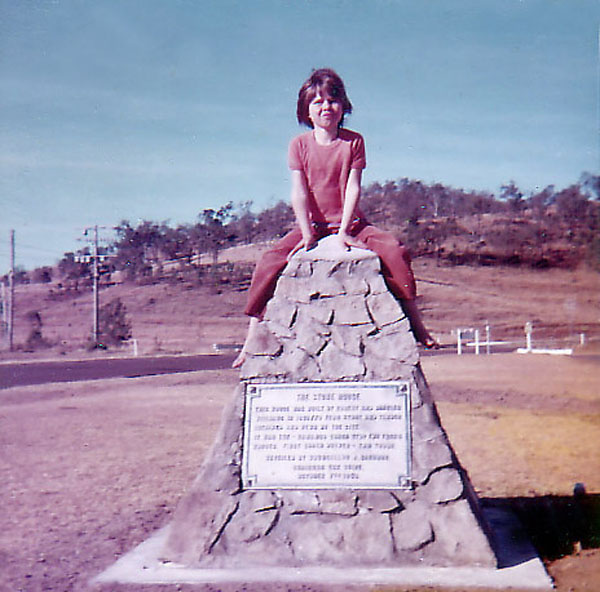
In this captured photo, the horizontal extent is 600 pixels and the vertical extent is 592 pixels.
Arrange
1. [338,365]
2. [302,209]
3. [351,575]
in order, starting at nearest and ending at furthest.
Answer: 1. [351,575]
2. [338,365]
3. [302,209]

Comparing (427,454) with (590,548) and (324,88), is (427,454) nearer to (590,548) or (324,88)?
(590,548)

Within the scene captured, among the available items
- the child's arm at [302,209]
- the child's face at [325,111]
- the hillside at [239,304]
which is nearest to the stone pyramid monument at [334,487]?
the child's arm at [302,209]

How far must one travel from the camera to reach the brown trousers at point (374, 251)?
4.12m

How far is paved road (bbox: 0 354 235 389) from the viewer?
52.5 ft

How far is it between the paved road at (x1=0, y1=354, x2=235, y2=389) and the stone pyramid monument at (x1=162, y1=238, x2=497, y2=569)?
38.4ft

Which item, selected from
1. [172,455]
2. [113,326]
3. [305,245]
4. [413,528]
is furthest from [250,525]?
[113,326]

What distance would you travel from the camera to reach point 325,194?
172 inches

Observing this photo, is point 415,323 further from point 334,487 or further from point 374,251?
point 334,487

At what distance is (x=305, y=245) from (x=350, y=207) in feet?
1.12

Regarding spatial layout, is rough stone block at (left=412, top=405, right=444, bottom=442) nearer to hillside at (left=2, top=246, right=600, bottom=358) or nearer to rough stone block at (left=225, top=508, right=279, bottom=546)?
rough stone block at (left=225, top=508, right=279, bottom=546)

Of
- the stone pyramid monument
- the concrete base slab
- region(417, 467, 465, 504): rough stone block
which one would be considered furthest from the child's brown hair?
the concrete base slab

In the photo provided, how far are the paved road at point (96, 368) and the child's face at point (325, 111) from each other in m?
11.9

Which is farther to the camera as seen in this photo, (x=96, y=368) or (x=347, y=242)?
(x=96, y=368)

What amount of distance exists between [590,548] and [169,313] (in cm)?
2967
